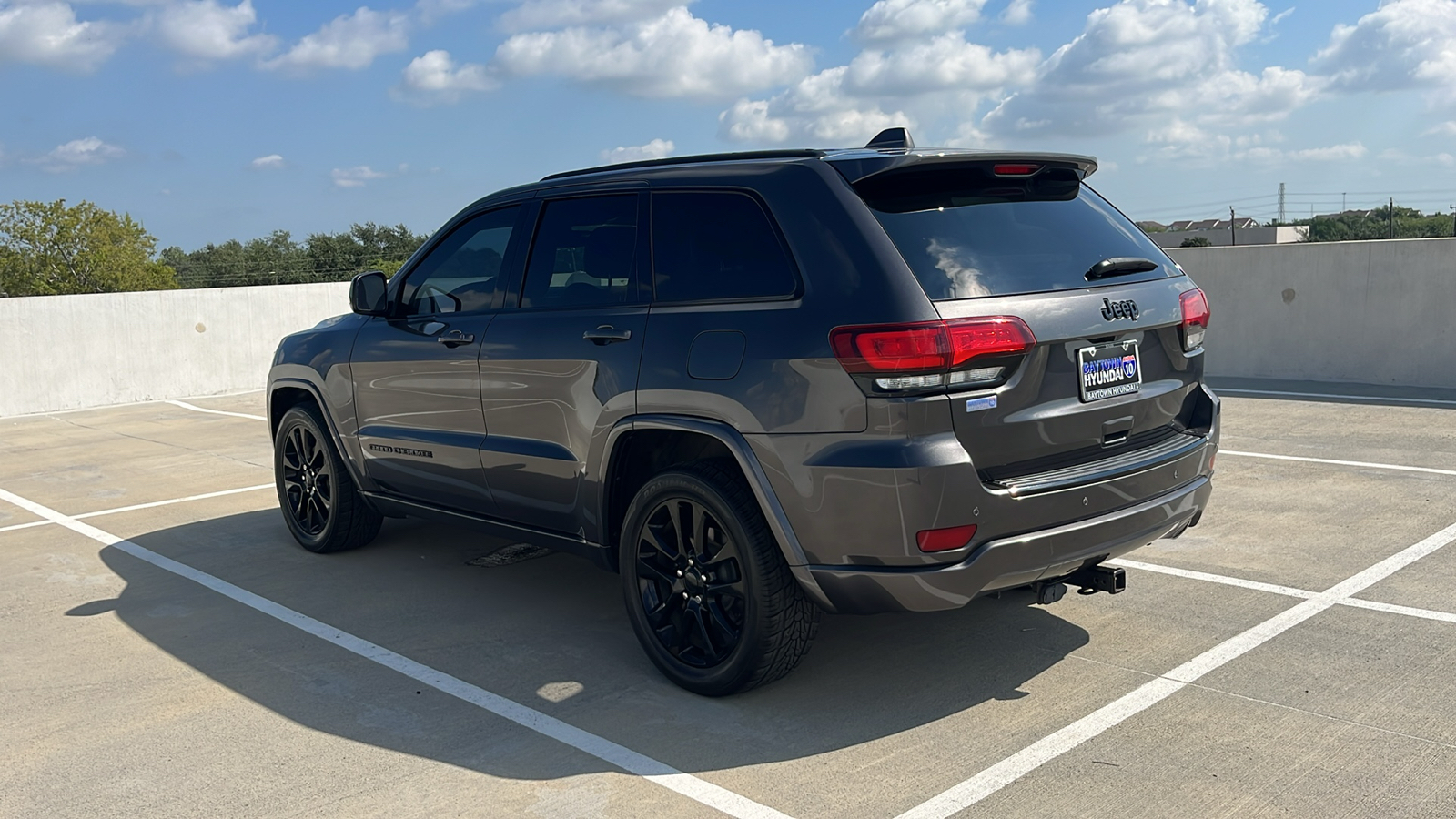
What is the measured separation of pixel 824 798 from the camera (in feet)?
11.3

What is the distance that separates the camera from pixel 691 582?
4285 mm

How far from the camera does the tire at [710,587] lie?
4004mm

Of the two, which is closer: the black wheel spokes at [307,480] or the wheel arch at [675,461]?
the wheel arch at [675,461]

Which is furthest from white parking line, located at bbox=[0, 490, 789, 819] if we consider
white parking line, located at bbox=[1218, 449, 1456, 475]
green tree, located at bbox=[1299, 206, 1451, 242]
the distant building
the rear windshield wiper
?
the distant building

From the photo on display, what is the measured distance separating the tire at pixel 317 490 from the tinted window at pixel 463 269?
1136mm

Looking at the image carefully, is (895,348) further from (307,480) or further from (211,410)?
(211,410)

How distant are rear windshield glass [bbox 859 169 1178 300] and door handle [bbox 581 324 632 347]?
105cm

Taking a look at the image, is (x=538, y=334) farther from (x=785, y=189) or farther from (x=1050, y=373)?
(x=1050, y=373)

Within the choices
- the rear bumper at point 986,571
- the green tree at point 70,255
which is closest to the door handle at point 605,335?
the rear bumper at point 986,571

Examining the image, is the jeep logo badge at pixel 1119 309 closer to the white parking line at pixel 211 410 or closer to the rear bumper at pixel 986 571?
the rear bumper at pixel 986 571

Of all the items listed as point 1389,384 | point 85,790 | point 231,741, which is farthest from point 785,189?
point 1389,384

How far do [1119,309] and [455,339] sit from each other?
283 centimetres

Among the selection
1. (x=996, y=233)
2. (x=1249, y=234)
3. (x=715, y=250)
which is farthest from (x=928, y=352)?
(x=1249, y=234)

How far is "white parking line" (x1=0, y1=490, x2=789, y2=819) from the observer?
11.5 feet
